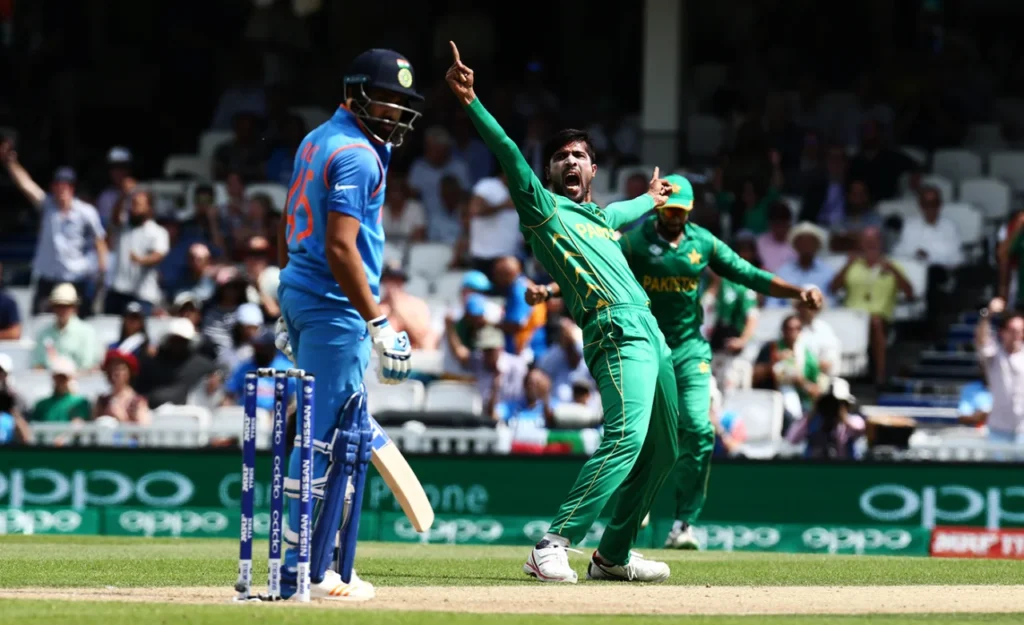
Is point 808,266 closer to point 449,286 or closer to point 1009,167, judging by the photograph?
point 1009,167

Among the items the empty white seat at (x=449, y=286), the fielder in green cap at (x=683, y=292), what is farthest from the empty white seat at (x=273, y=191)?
the fielder in green cap at (x=683, y=292)

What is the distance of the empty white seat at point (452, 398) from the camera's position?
52.9 feet

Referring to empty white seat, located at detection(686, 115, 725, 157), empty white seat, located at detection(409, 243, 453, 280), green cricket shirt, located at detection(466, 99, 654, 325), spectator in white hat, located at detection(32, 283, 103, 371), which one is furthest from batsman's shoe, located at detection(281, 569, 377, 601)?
empty white seat, located at detection(686, 115, 725, 157)

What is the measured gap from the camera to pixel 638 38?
22703 mm

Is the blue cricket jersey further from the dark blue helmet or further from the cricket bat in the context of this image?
the cricket bat

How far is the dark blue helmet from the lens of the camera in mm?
6961

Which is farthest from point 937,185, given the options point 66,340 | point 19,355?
point 19,355

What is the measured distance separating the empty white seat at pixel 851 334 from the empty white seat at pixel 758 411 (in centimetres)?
167

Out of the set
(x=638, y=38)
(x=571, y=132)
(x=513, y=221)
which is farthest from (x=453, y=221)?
(x=571, y=132)

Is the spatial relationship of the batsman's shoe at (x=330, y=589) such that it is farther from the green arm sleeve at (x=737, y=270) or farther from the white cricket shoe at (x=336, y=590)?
the green arm sleeve at (x=737, y=270)

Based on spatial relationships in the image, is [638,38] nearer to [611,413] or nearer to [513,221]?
[513,221]

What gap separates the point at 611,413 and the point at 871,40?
14.7m

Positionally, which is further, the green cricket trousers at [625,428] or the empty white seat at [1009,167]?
the empty white seat at [1009,167]

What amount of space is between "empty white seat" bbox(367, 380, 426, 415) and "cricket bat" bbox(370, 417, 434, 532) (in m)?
8.87
